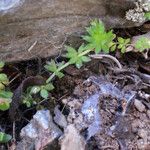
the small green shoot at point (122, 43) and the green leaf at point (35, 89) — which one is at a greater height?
the small green shoot at point (122, 43)

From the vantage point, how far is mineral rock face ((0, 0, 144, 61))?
8.61 feet

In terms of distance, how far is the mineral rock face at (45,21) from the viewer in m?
2.62

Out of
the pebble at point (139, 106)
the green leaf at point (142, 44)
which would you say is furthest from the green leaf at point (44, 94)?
the green leaf at point (142, 44)

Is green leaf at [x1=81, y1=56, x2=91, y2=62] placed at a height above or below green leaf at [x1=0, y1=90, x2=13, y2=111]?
above

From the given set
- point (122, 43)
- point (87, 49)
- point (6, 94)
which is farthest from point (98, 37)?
point (6, 94)

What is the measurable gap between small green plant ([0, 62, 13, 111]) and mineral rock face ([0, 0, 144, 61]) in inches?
7.1

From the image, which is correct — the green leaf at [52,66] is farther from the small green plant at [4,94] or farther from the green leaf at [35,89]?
the small green plant at [4,94]

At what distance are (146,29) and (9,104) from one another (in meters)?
1.15

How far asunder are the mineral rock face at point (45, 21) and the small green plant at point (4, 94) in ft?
0.59

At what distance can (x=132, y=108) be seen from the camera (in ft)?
8.59

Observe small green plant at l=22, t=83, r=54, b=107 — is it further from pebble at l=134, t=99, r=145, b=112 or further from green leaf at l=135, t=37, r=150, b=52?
green leaf at l=135, t=37, r=150, b=52

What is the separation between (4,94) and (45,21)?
55 cm

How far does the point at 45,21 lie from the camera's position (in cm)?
272

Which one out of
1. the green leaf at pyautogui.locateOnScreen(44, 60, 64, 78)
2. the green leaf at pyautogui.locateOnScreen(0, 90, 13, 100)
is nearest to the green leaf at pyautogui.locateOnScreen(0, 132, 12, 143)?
the green leaf at pyautogui.locateOnScreen(0, 90, 13, 100)
